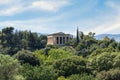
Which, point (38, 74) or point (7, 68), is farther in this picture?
point (38, 74)

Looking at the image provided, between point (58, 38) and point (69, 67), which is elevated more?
point (58, 38)

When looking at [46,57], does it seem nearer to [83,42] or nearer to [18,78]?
[83,42]

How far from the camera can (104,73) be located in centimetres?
4203

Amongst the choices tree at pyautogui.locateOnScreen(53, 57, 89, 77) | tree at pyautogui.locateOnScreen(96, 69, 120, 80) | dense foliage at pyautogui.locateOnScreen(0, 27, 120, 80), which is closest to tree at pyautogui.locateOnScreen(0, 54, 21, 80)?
dense foliage at pyautogui.locateOnScreen(0, 27, 120, 80)

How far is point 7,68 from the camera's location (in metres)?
31.6

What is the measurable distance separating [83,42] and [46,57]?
21.7 metres

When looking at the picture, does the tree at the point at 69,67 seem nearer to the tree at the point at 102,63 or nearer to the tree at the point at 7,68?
the tree at the point at 102,63

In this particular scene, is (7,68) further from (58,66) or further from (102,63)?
(102,63)

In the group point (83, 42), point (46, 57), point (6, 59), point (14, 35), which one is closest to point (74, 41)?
point (83, 42)

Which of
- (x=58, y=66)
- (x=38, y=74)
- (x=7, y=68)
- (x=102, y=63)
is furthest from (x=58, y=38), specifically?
(x=7, y=68)

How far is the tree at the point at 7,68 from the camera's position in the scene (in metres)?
31.5

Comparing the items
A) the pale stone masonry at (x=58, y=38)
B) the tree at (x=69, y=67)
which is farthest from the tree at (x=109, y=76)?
the pale stone masonry at (x=58, y=38)

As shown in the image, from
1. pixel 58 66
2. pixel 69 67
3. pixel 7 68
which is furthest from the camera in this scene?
pixel 58 66

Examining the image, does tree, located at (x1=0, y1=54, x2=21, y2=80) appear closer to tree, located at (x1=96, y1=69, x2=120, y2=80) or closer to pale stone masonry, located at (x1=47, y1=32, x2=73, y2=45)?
tree, located at (x1=96, y1=69, x2=120, y2=80)
